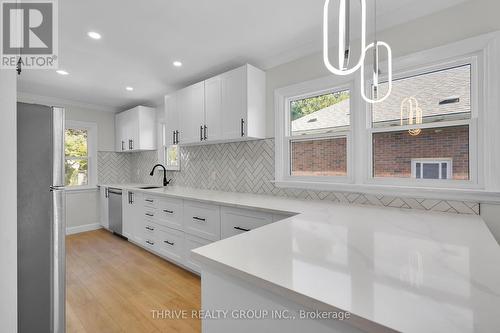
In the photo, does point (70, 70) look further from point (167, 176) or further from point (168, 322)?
point (168, 322)

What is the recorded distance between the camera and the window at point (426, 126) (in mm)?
1737

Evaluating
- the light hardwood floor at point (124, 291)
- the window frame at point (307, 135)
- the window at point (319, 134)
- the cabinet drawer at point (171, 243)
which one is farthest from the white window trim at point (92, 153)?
the window at point (319, 134)

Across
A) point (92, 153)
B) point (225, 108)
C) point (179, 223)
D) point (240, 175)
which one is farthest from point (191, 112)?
point (92, 153)

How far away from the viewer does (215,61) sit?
2.80 metres

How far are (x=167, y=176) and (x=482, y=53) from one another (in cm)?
433

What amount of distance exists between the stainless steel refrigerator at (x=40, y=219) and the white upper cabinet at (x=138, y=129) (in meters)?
3.13

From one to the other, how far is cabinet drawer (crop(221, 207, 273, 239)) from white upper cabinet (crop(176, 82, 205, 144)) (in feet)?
4.21

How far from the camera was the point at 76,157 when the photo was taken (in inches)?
178

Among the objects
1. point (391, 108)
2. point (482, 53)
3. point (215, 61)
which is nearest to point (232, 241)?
point (391, 108)

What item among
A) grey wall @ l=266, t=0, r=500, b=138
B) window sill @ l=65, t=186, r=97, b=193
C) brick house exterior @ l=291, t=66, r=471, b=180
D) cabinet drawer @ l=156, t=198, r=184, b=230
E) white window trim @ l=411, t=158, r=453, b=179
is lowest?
cabinet drawer @ l=156, t=198, r=184, b=230

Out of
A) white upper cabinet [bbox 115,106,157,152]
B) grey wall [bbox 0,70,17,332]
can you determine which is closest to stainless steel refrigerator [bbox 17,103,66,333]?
grey wall [bbox 0,70,17,332]

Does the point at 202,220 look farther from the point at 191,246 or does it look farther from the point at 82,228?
the point at 82,228

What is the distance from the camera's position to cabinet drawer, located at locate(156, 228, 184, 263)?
9.34ft

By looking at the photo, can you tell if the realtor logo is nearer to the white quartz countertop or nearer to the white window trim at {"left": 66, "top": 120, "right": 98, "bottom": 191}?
Result: the white quartz countertop
